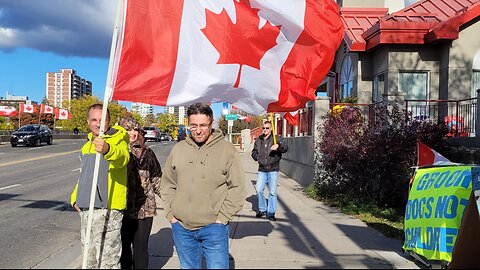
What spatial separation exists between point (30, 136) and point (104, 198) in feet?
115

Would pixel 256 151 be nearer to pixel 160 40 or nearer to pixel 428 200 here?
pixel 428 200

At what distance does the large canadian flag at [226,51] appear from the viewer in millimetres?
4602

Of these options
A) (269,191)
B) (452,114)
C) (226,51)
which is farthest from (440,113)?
(226,51)

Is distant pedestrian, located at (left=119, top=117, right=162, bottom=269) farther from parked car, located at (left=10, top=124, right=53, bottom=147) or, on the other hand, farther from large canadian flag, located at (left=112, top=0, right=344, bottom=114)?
parked car, located at (left=10, top=124, right=53, bottom=147)

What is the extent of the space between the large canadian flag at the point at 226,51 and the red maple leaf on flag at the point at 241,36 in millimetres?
11

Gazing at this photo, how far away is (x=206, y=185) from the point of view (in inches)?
144

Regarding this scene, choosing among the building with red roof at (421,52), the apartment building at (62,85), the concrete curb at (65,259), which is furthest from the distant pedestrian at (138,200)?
the apartment building at (62,85)

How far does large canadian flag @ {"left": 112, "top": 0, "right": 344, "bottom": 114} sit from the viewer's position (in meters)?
4.60

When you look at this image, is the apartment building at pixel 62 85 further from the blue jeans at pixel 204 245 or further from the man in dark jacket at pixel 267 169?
the blue jeans at pixel 204 245

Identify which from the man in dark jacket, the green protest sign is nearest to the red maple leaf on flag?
the green protest sign

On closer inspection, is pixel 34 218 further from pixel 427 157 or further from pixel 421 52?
pixel 421 52

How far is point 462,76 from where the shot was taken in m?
14.4

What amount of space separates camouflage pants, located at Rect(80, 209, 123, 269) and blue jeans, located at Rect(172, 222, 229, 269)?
2.10 feet

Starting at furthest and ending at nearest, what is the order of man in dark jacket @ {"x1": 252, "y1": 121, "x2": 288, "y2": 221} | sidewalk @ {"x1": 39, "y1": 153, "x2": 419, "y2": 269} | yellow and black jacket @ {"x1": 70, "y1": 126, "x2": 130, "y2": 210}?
man in dark jacket @ {"x1": 252, "y1": 121, "x2": 288, "y2": 221}
sidewalk @ {"x1": 39, "y1": 153, "x2": 419, "y2": 269}
yellow and black jacket @ {"x1": 70, "y1": 126, "x2": 130, "y2": 210}
